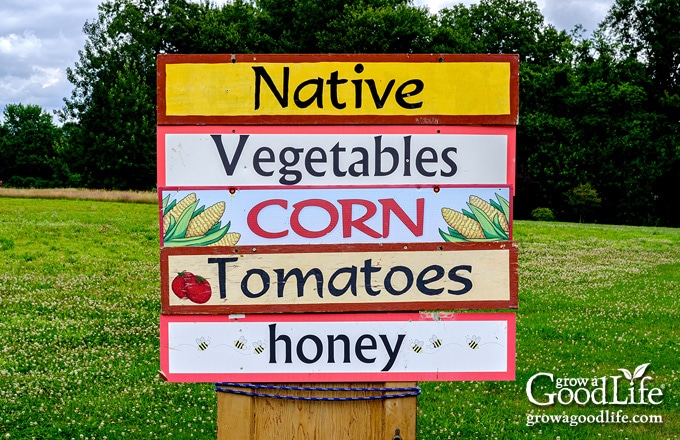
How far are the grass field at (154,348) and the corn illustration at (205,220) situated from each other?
361cm

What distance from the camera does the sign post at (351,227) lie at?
400 cm

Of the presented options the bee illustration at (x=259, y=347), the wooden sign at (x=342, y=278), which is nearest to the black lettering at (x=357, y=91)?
the wooden sign at (x=342, y=278)

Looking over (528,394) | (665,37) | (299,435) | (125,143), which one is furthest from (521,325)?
(665,37)

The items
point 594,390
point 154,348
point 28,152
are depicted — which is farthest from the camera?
point 28,152

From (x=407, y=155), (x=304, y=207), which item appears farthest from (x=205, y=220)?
(x=407, y=155)

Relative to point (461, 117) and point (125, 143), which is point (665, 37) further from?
point (461, 117)

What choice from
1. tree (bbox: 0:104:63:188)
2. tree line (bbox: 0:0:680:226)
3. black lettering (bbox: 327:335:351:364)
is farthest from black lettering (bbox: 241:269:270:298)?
tree (bbox: 0:104:63:188)

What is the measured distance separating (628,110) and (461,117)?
5304 cm

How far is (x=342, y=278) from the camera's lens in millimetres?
4008

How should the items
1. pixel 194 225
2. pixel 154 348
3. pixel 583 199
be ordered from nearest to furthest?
pixel 194 225 < pixel 154 348 < pixel 583 199

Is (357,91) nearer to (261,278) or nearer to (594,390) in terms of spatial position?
(261,278)

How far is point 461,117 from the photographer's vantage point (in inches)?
158

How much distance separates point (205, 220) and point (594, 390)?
613 cm

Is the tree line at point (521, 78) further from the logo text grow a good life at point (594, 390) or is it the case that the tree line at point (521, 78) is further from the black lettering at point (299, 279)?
the black lettering at point (299, 279)
